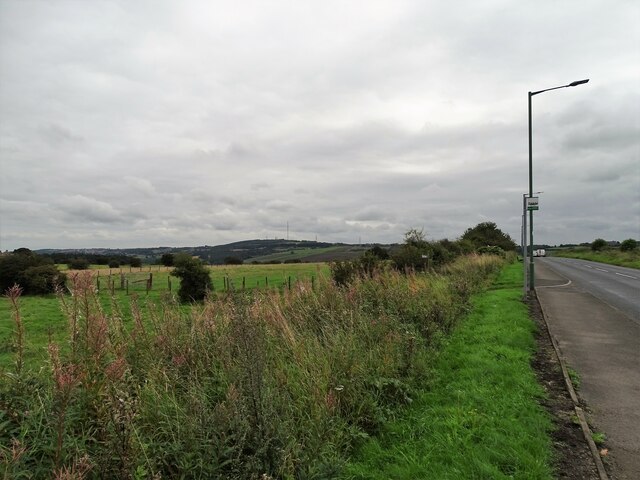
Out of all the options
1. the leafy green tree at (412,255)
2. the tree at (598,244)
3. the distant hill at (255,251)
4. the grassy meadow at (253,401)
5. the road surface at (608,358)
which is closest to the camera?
the grassy meadow at (253,401)

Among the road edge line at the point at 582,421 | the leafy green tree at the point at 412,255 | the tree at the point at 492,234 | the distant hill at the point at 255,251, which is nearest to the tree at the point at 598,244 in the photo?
the tree at the point at 492,234

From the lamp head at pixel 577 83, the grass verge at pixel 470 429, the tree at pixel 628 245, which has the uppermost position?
the lamp head at pixel 577 83

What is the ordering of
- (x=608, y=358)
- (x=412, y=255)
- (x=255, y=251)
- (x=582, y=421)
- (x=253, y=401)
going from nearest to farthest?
(x=253, y=401)
(x=582, y=421)
(x=608, y=358)
(x=412, y=255)
(x=255, y=251)

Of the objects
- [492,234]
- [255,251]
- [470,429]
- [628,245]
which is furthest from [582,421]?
[255,251]

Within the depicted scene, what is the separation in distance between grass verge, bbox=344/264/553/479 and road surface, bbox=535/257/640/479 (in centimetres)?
69

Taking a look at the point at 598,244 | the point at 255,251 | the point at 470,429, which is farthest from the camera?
the point at 255,251

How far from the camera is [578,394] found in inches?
237

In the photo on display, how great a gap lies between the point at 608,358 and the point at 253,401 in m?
7.00

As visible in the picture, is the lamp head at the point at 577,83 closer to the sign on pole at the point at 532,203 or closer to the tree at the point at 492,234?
the sign on pole at the point at 532,203

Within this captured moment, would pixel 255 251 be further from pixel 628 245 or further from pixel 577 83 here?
pixel 577 83

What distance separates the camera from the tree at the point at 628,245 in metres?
53.5

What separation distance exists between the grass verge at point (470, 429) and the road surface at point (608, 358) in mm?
686

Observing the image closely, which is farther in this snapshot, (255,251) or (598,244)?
(255,251)

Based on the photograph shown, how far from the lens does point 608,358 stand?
7797mm
